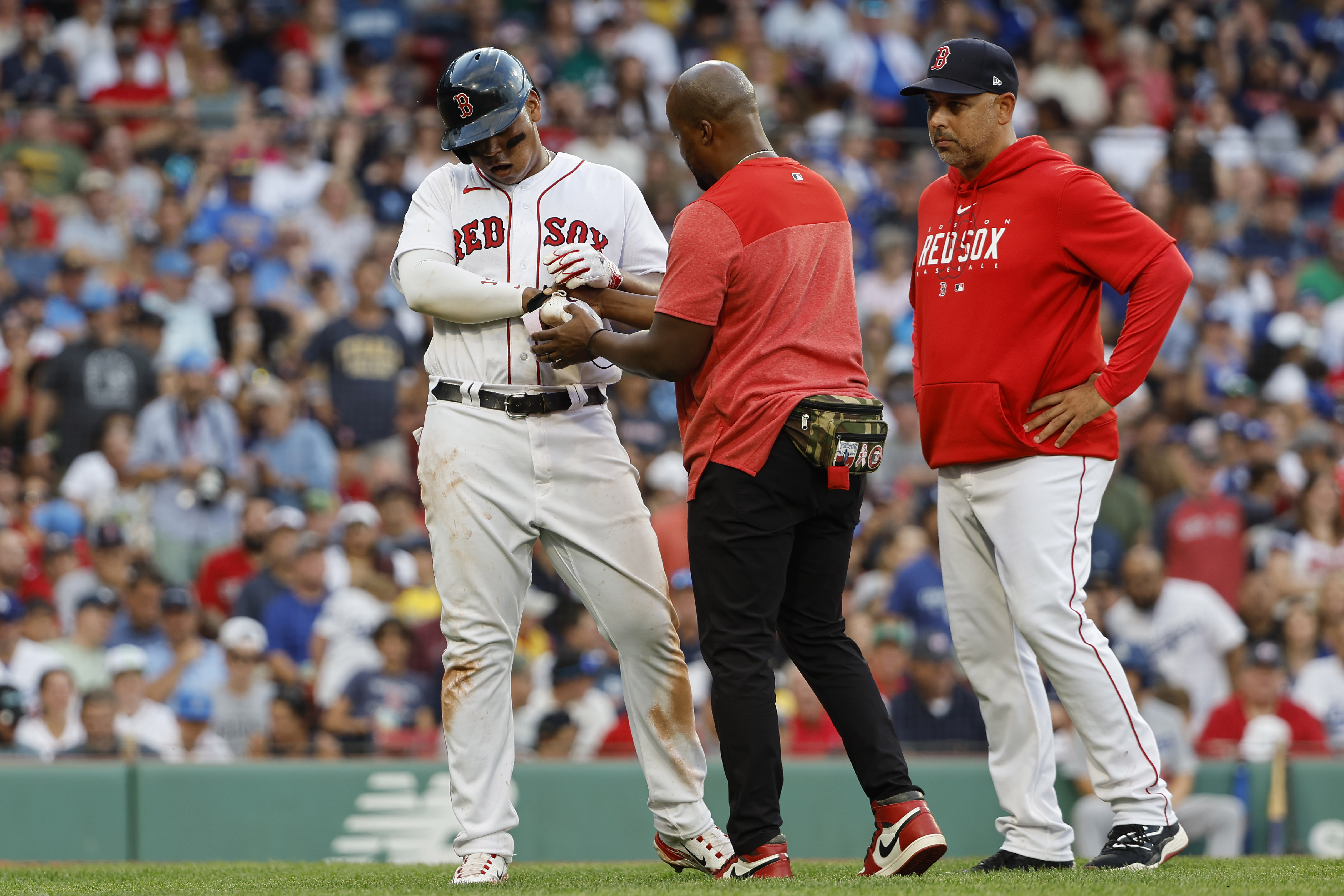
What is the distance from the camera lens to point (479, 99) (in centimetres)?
438

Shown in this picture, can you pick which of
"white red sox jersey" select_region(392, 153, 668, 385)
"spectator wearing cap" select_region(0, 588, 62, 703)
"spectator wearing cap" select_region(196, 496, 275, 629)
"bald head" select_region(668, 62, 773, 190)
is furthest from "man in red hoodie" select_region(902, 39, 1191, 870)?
"spectator wearing cap" select_region(196, 496, 275, 629)

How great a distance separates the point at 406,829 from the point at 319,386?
3822 millimetres

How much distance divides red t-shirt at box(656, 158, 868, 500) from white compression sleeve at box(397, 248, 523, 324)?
45 centimetres

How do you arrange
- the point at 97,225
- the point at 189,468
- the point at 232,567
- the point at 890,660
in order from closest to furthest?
1. the point at 890,660
2. the point at 232,567
3. the point at 189,468
4. the point at 97,225

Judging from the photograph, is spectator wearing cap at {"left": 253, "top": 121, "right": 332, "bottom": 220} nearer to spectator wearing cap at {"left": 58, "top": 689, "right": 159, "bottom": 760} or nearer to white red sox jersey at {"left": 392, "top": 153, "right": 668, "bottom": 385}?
spectator wearing cap at {"left": 58, "top": 689, "right": 159, "bottom": 760}

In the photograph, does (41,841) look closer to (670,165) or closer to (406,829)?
(406,829)

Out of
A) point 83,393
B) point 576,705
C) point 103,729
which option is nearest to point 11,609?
point 103,729

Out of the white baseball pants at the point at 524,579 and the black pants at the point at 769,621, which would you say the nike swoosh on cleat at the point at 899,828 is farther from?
the white baseball pants at the point at 524,579

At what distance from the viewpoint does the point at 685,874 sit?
15.1 feet

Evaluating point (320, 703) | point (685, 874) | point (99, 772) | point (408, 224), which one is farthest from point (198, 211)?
point (685, 874)

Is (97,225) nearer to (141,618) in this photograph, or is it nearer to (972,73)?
(141,618)

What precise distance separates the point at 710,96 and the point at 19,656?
19.3ft

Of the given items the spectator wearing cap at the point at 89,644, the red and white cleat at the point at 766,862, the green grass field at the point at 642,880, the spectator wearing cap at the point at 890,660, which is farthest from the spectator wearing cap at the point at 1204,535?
the red and white cleat at the point at 766,862

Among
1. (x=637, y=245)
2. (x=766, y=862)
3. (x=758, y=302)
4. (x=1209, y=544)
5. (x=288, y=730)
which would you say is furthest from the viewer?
(x=1209, y=544)
